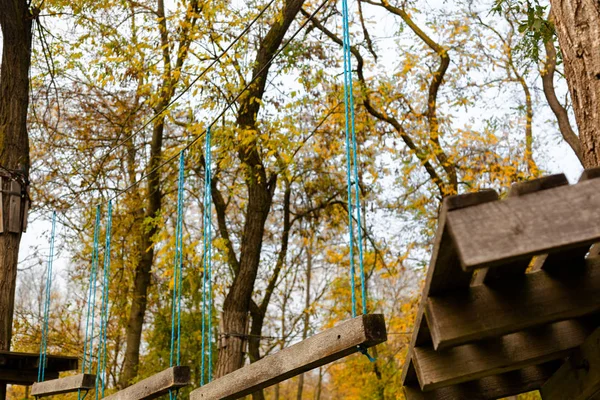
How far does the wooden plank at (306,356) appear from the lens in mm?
2387

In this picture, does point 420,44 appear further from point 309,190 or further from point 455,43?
point 309,190

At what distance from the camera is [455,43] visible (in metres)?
10.8

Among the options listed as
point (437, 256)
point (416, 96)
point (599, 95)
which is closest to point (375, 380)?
point (416, 96)

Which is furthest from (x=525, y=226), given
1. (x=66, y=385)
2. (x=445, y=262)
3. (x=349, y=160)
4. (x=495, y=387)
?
(x=66, y=385)

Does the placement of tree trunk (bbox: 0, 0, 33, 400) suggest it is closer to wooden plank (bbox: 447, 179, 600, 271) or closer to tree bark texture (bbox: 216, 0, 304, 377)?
tree bark texture (bbox: 216, 0, 304, 377)

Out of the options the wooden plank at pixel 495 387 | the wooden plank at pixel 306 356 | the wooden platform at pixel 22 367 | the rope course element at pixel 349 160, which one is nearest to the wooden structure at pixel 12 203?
the wooden platform at pixel 22 367

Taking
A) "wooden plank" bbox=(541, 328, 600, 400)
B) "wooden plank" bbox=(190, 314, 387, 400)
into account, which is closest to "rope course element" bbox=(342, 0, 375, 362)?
"wooden plank" bbox=(190, 314, 387, 400)

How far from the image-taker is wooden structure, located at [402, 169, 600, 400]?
1.56m

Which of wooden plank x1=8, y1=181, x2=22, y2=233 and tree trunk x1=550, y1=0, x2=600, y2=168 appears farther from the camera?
wooden plank x1=8, y1=181, x2=22, y2=233

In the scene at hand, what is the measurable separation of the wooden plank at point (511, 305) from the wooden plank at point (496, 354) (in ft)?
0.82

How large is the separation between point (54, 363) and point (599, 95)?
488cm

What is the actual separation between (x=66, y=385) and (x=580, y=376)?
3.83 metres

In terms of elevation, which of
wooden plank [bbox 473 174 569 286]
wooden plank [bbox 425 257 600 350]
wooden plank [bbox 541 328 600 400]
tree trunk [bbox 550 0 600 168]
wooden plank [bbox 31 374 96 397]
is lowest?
wooden plank [bbox 541 328 600 400]

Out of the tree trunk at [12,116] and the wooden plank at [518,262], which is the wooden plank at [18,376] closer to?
the tree trunk at [12,116]
